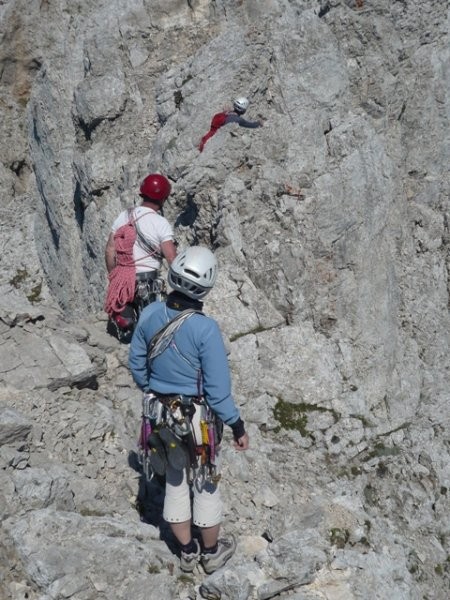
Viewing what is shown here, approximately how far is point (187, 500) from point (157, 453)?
752 mm

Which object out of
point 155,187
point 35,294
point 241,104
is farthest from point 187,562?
point 35,294

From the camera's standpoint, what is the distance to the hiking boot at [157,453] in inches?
323

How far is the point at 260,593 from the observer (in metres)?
8.48

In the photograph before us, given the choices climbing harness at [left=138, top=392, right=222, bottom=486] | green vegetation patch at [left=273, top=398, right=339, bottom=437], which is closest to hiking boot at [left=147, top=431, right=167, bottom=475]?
climbing harness at [left=138, top=392, right=222, bottom=486]

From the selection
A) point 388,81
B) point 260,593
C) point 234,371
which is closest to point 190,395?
point 260,593

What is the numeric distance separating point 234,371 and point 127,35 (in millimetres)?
11202

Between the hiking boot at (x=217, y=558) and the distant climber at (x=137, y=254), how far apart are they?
5146 mm

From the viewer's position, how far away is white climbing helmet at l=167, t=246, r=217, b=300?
7.77 meters

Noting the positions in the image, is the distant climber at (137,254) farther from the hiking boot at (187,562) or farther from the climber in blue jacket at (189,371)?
the hiking boot at (187,562)

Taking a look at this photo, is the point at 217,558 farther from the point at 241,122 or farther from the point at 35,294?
the point at 35,294

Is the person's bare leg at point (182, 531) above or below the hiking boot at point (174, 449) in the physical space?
below

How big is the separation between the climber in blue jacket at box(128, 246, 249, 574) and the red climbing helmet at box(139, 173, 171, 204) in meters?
4.31

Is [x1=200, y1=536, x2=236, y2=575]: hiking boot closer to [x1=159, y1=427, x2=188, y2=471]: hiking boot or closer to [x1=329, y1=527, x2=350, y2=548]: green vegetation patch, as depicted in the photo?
[x1=159, y1=427, x2=188, y2=471]: hiking boot

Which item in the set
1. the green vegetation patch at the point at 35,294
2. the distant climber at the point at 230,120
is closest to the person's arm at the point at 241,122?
the distant climber at the point at 230,120
